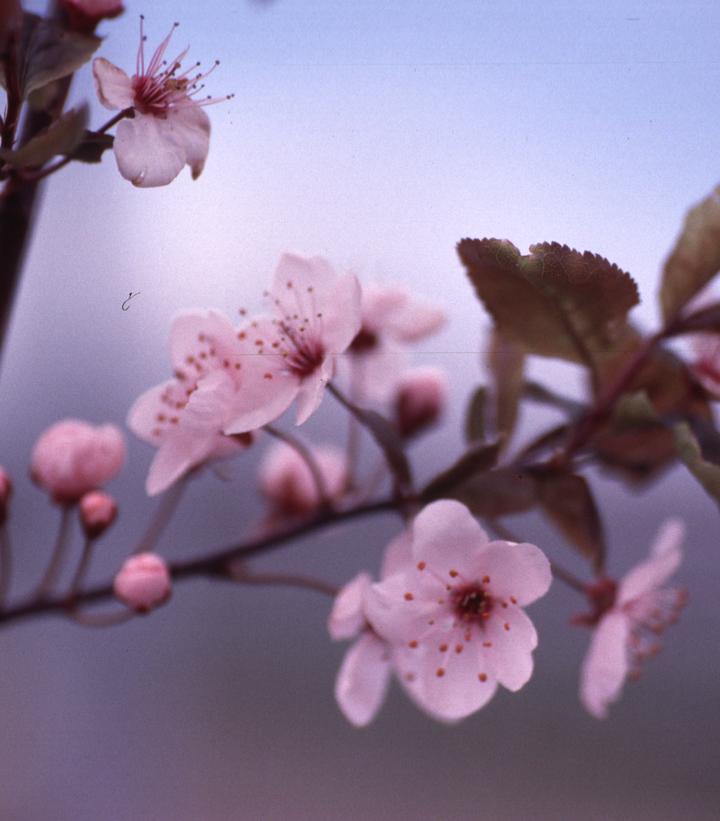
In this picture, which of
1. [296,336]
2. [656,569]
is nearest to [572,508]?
[656,569]

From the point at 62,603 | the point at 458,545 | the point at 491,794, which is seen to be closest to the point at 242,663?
the point at 491,794

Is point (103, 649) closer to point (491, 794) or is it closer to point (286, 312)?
point (491, 794)

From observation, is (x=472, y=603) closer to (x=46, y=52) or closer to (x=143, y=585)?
(x=143, y=585)

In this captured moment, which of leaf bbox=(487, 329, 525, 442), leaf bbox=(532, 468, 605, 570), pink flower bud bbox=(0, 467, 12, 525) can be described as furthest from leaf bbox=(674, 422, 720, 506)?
pink flower bud bbox=(0, 467, 12, 525)

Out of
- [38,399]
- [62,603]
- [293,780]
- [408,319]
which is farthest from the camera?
[293,780]

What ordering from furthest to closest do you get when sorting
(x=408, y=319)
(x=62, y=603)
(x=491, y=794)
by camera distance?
(x=491, y=794) → (x=408, y=319) → (x=62, y=603)

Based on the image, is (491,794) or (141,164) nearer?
(141,164)
